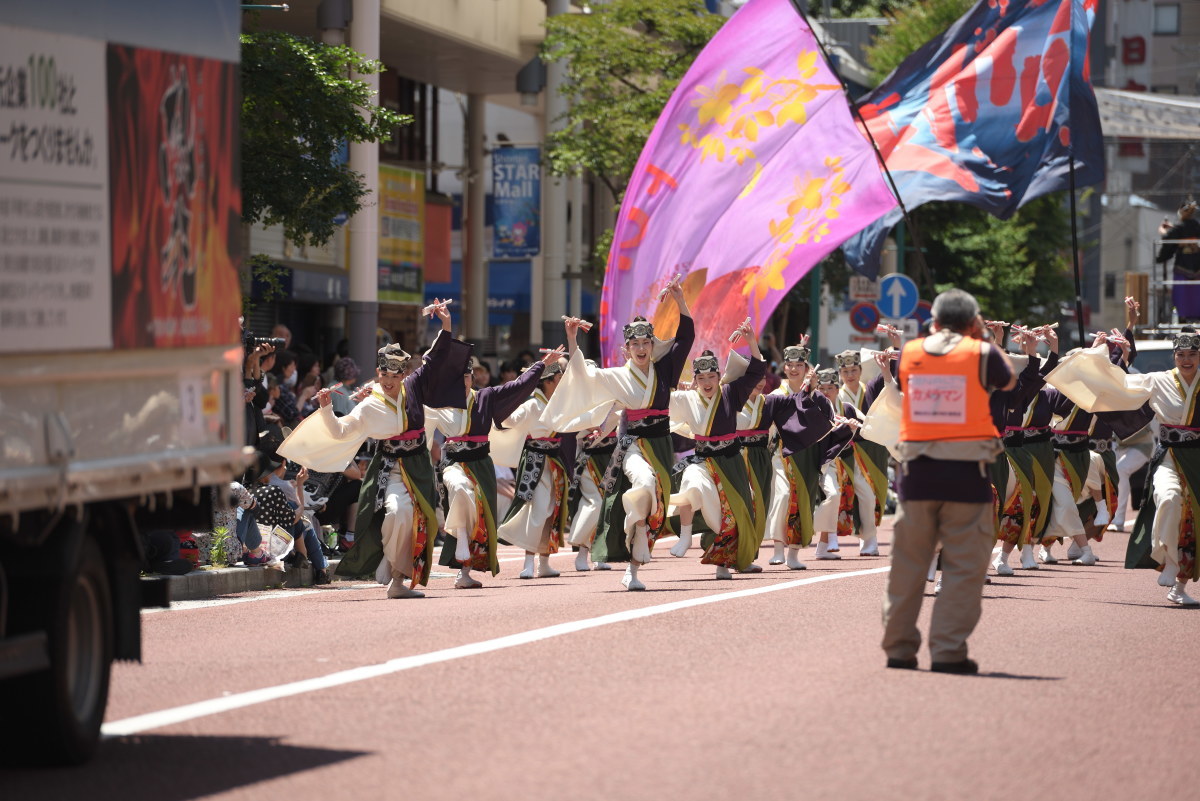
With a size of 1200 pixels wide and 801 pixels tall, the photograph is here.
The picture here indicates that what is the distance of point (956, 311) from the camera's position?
10133 millimetres

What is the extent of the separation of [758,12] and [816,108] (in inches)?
47.1

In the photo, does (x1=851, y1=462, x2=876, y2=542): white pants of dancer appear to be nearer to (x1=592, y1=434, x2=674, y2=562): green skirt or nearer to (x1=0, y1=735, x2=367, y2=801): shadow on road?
(x1=592, y1=434, x2=674, y2=562): green skirt

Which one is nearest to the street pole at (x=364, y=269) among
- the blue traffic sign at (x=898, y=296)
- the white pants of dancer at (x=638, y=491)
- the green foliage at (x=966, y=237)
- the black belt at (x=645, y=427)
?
the blue traffic sign at (x=898, y=296)

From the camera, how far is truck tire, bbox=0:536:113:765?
280 inches

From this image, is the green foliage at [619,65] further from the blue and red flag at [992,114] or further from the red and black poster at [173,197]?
the red and black poster at [173,197]

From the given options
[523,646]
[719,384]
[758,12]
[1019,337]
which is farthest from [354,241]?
[523,646]

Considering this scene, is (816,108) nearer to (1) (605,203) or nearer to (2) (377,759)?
(2) (377,759)

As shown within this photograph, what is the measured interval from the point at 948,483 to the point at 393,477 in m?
5.62

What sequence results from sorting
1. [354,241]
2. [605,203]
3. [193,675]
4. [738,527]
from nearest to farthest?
[193,675] → [738,527] → [354,241] → [605,203]

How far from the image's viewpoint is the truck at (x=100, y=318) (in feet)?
22.4

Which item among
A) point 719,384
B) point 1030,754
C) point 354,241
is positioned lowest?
point 1030,754

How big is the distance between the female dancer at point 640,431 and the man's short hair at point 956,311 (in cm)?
512

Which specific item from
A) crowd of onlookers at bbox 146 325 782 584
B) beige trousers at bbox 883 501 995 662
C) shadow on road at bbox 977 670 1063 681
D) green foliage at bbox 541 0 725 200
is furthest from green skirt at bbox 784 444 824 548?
green foliage at bbox 541 0 725 200

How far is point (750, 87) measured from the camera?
19734 millimetres
